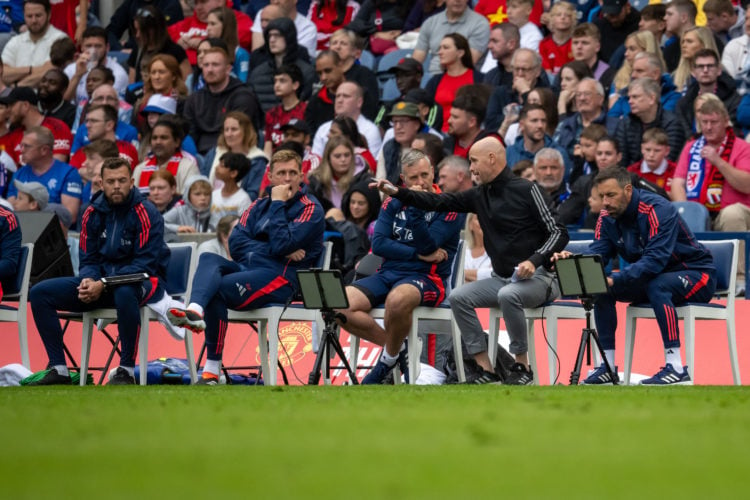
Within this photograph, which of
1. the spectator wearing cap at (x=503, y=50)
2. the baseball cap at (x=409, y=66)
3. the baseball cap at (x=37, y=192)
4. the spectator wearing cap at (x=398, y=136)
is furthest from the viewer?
the baseball cap at (x=409, y=66)

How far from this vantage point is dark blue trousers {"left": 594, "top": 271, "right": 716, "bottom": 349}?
9.74m

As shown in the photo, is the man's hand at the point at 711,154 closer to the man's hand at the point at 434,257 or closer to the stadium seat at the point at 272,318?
the man's hand at the point at 434,257

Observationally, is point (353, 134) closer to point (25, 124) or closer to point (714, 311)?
point (25, 124)

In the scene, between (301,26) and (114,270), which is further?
(301,26)

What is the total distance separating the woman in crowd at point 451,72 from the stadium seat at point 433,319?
191 inches

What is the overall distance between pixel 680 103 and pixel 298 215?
463 cm

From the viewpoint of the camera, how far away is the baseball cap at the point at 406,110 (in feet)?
45.0

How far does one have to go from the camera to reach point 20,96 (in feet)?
55.1

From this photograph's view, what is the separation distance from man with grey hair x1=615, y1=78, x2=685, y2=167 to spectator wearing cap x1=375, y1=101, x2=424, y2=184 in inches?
83.3

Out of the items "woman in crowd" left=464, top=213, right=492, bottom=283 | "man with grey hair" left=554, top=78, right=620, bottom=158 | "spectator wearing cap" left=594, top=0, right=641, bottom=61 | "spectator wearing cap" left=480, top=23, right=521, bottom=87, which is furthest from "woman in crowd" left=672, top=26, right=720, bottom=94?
"woman in crowd" left=464, top=213, right=492, bottom=283

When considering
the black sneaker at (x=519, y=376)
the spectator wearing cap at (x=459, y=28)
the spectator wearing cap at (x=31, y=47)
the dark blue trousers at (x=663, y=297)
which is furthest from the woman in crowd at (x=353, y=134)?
the spectator wearing cap at (x=31, y=47)

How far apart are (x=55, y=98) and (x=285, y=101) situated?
3.71 metres

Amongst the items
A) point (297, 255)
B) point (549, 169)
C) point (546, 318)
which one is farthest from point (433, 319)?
point (549, 169)

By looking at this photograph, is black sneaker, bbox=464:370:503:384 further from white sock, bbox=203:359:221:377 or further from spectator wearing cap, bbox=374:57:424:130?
spectator wearing cap, bbox=374:57:424:130
